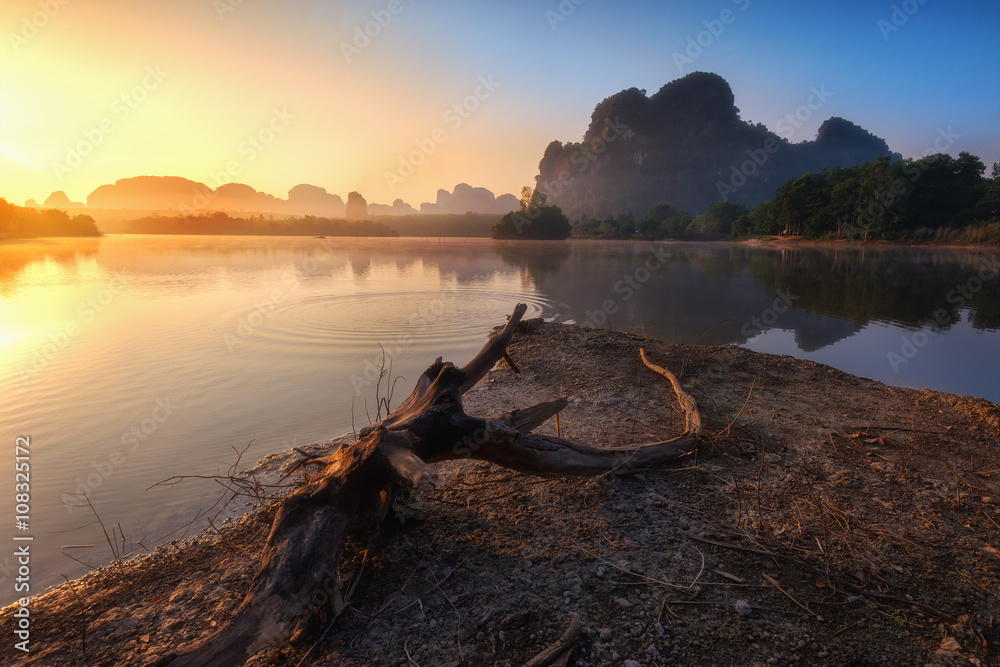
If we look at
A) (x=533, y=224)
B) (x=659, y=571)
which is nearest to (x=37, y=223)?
(x=533, y=224)

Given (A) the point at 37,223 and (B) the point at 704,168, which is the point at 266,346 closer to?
(A) the point at 37,223

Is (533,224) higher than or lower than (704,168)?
lower

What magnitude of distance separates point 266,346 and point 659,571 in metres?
8.58

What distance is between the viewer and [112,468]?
14.8 ft

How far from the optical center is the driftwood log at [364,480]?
2.02 metres

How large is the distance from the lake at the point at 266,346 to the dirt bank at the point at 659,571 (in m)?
1.16

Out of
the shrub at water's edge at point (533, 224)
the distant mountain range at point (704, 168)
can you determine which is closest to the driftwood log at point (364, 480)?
the shrub at water's edge at point (533, 224)

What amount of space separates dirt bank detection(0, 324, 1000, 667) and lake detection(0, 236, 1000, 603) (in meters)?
1.16

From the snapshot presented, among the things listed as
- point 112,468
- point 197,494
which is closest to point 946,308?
point 197,494

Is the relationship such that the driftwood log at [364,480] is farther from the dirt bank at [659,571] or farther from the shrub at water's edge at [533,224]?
the shrub at water's edge at [533,224]

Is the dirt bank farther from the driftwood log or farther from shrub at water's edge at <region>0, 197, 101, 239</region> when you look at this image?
shrub at water's edge at <region>0, 197, 101, 239</region>

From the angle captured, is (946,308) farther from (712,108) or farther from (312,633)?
(712,108)

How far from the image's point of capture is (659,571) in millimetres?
2590

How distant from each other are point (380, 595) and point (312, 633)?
373 mm
